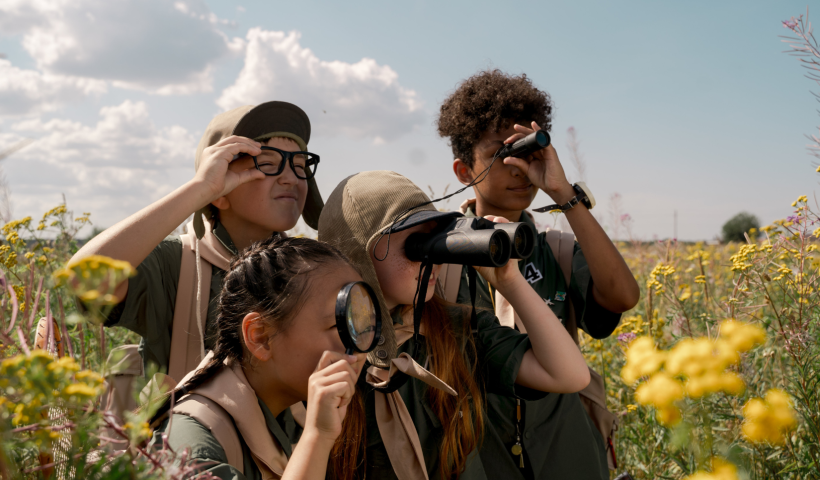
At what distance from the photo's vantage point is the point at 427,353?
5.70 feet

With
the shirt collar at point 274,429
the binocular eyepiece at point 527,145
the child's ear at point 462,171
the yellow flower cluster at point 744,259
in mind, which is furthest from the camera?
the child's ear at point 462,171

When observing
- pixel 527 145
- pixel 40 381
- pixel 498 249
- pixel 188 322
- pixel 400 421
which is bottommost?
pixel 400 421

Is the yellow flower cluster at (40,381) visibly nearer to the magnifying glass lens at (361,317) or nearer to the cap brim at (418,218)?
the magnifying glass lens at (361,317)

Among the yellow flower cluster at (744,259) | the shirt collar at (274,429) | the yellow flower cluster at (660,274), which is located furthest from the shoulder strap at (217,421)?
the yellow flower cluster at (660,274)

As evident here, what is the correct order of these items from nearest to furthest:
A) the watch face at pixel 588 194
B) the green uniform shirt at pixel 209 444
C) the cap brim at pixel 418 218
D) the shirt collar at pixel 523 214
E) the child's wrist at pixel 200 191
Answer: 1. the green uniform shirt at pixel 209 444
2. the cap brim at pixel 418 218
3. the child's wrist at pixel 200 191
4. the watch face at pixel 588 194
5. the shirt collar at pixel 523 214

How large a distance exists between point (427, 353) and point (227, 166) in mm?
885

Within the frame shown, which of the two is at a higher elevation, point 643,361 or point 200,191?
point 200,191

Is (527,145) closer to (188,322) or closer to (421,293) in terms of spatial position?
(421,293)

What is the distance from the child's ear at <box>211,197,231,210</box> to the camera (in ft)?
6.62

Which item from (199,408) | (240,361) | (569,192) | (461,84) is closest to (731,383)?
(199,408)

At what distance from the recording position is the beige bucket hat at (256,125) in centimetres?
204

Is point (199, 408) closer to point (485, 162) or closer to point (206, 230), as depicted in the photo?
point (206, 230)

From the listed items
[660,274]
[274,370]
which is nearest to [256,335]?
[274,370]

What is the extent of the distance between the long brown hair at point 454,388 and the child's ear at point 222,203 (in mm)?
768
